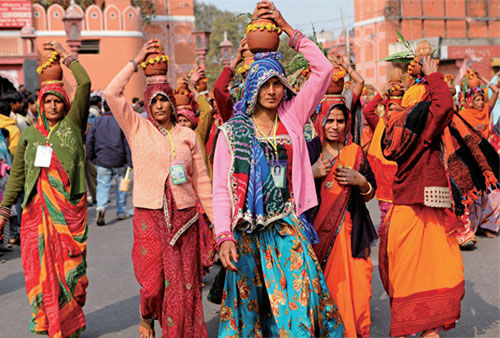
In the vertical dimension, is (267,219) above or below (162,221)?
above

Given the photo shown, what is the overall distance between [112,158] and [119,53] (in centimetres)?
2267

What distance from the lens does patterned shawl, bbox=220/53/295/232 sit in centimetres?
384

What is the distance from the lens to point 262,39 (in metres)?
4.04

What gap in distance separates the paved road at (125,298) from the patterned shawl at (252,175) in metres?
2.27

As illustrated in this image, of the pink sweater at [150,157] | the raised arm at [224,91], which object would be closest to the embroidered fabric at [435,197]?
the pink sweater at [150,157]

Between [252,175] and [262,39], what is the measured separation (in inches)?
33.6

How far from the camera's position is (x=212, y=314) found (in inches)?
251

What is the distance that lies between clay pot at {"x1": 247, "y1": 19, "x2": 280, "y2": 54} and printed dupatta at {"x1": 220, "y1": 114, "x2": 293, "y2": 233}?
537 mm

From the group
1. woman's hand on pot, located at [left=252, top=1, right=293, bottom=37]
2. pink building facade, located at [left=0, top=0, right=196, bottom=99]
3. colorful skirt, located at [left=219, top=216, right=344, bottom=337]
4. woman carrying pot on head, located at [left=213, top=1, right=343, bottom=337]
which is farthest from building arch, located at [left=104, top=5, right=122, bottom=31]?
colorful skirt, located at [left=219, top=216, right=344, bottom=337]

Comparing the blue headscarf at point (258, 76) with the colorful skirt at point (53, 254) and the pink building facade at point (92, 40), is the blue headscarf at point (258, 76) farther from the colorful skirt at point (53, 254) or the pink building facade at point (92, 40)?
the pink building facade at point (92, 40)

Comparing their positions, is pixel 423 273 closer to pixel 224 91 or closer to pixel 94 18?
pixel 224 91

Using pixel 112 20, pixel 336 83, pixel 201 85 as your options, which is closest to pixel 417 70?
pixel 336 83

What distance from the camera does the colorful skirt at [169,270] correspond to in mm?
4949

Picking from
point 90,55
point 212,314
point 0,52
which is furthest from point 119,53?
point 212,314
